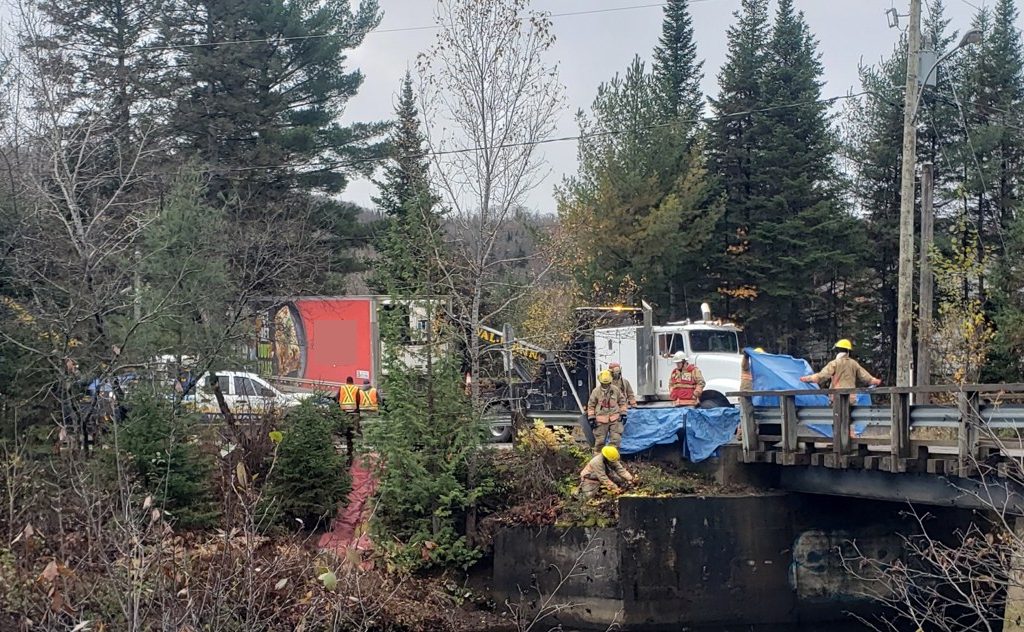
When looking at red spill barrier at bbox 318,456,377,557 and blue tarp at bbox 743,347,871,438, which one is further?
blue tarp at bbox 743,347,871,438

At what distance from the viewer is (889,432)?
14852 mm

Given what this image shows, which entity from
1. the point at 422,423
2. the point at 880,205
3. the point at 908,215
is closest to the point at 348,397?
the point at 422,423

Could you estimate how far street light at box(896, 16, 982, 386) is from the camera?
60.2 ft

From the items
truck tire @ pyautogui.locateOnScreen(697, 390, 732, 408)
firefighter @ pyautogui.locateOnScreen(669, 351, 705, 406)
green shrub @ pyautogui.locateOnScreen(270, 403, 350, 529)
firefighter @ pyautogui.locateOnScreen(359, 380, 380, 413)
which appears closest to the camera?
green shrub @ pyautogui.locateOnScreen(270, 403, 350, 529)

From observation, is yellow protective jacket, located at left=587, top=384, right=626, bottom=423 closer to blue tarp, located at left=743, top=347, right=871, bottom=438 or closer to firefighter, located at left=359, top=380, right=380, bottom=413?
blue tarp, located at left=743, top=347, right=871, bottom=438

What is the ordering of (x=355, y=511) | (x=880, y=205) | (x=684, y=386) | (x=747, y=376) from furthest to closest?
(x=880, y=205) < (x=684, y=386) < (x=747, y=376) < (x=355, y=511)

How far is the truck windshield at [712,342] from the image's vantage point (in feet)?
69.7

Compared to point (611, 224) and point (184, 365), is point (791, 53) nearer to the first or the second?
point (611, 224)

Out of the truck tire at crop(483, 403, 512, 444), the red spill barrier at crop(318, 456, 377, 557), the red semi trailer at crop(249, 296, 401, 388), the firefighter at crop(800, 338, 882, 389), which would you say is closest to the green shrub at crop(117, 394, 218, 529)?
the red spill barrier at crop(318, 456, 377, 557)

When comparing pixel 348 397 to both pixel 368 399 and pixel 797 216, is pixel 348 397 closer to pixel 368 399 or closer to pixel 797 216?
pixel 368 399

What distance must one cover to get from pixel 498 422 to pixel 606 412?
3.21 meters

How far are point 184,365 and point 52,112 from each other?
185 inches

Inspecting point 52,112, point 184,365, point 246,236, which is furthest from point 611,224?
point 52,112

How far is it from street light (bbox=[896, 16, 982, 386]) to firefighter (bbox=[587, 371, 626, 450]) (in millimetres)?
5193
